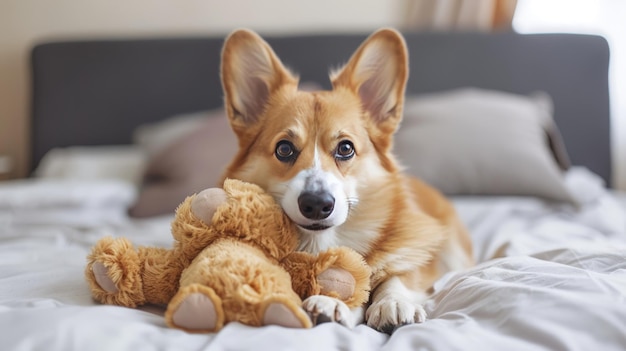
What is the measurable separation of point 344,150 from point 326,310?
0.38 m

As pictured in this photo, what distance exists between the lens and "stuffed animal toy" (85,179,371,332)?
93cm

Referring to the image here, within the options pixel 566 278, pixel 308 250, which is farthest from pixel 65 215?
pixel 566 278

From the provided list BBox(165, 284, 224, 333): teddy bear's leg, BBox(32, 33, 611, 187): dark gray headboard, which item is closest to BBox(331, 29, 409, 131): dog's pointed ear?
BBox(165, 284, 224, 333): teddy bear's leg

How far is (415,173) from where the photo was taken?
2371 millimetres

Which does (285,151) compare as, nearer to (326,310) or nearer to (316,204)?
(316,204)

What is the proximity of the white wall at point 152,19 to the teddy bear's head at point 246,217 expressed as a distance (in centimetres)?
239

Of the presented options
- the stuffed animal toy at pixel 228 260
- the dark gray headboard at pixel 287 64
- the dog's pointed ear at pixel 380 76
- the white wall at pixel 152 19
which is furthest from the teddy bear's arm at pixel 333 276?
the white wall at pixel 152 19

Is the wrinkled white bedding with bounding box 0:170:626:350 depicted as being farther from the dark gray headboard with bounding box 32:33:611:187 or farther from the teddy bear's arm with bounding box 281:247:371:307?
the dark gray headboard with bounding box 32:33:611:187

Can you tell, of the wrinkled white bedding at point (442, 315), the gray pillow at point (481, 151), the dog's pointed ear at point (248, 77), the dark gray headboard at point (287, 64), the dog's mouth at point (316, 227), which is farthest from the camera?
the dark gray headboard at point (287, 64)

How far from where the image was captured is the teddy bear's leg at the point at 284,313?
866 mm

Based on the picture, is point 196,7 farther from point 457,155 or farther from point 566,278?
point 566,278

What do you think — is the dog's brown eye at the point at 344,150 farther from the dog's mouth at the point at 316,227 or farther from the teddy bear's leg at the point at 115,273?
the teddy bear's leg at the point at 115,273

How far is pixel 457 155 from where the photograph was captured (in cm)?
235

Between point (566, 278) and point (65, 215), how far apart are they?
1.83 meters
